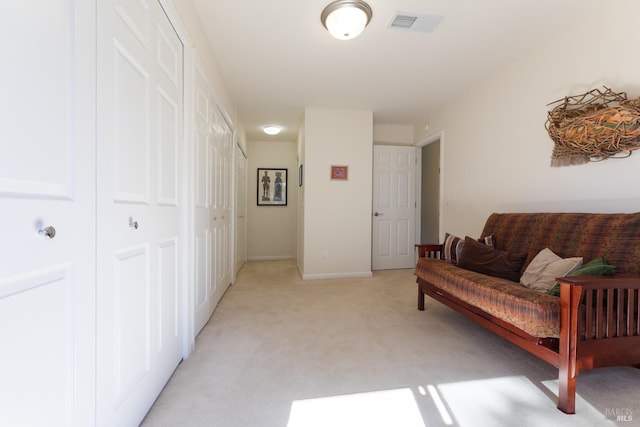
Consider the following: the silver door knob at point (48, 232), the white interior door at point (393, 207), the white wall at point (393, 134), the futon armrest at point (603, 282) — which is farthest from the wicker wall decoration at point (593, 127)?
the silver door knob at point (48, 232)

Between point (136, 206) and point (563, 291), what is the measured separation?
1946 mm

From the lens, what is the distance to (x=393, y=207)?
450 centimetres

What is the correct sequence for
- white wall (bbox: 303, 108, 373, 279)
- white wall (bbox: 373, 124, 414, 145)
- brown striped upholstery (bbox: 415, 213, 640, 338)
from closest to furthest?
brown striped upholstery (bbox: 415, 213, 640, 338) < white wall (bbox: 303, 108, 373, 279) < white wall (bbox: 373, 124, 414, 145)

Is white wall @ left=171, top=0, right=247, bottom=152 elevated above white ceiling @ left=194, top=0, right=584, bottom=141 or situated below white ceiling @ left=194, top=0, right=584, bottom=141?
below

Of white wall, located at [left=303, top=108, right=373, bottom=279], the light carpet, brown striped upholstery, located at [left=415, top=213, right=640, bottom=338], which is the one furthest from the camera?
white wall, located at [left=303, top=108, right=373, bottom=279]

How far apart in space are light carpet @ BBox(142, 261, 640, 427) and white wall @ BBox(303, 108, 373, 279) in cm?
143

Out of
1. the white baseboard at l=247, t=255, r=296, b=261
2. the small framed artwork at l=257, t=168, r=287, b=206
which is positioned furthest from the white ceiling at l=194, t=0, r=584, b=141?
the white baseboard at l=247, t=255, r=296, b=261

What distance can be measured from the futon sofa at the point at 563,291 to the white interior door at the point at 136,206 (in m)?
1.82

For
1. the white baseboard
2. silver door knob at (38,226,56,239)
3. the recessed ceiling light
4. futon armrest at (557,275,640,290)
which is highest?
the recessed ceiling light

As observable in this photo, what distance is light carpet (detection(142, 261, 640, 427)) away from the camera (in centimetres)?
127

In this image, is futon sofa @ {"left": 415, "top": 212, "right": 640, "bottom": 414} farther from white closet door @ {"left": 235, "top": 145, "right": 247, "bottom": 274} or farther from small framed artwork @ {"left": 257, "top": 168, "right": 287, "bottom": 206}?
small framed artwork @ {"left": 257, "top": 168, "right": 287, "bottom": 206}

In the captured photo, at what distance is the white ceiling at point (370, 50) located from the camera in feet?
6.50

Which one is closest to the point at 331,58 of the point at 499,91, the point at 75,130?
the point at 499,91

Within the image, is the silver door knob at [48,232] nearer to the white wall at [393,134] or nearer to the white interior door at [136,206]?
the white interior door at [136,206]
